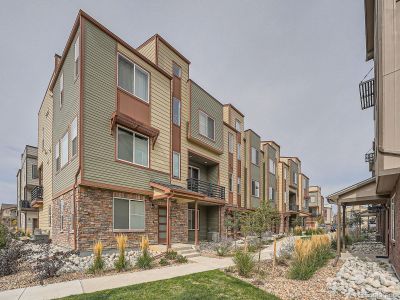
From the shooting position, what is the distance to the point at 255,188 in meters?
32.1

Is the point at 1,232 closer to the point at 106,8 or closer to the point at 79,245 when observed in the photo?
the point at 79,245

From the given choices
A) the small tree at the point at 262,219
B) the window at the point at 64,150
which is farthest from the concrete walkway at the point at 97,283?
the window at the point at 64,150

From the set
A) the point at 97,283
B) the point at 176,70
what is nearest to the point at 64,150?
the point at 176,70

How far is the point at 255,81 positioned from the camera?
22.8 m

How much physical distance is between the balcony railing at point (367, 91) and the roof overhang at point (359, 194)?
4471 mm

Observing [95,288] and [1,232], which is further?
[1,232]

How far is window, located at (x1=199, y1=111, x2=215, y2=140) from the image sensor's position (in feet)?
73.3

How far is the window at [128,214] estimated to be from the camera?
13852mm

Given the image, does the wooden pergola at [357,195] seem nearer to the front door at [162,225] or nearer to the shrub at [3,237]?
the front door at [162,225]

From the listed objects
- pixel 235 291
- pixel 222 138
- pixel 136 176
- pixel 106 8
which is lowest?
pixel 235 291

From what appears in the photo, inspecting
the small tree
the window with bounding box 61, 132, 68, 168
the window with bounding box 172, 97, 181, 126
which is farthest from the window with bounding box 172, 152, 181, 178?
the small tree

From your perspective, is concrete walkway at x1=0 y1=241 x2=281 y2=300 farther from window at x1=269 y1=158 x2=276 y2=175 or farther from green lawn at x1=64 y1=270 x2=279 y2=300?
window at x1=269 y1=158 x2=276 y2=175

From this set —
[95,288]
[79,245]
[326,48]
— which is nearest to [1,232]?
[79,245]

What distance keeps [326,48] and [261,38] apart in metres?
3.68
